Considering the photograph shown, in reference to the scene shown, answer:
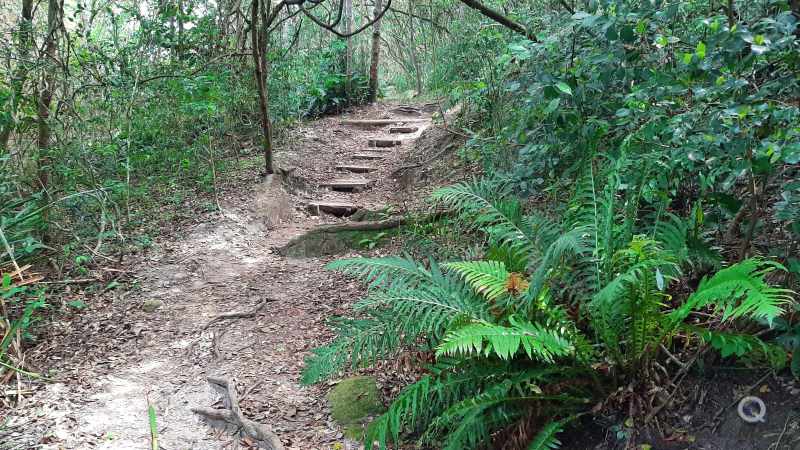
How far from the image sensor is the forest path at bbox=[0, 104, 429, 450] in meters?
3.52

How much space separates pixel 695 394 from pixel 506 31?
4.48 metres

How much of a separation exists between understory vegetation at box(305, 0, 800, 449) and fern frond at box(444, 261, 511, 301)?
14 mm

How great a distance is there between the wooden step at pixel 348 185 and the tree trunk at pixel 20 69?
405 centimetres

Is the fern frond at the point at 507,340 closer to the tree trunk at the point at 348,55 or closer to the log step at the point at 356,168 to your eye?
the log step at the point at 356,168

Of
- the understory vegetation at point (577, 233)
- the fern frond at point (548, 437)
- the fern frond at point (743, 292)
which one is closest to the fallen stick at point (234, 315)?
the understory vegetation at point (577, 233)

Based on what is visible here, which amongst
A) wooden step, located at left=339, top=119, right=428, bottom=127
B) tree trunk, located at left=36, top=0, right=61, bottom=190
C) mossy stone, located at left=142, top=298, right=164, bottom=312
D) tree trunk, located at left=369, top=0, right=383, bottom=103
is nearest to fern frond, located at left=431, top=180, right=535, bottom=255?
mossy stone, located at left=142, top=298, right=164, bottom=312

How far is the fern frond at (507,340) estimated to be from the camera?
93.2 inches

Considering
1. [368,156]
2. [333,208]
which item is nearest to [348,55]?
[368,156]

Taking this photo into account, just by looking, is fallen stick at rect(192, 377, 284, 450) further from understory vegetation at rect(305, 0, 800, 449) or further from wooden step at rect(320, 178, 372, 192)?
wooden step at rect(320, 178, 372, 192)

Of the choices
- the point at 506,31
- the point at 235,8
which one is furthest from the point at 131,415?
the point at 235,8

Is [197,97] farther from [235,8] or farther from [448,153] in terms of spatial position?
[448,153]

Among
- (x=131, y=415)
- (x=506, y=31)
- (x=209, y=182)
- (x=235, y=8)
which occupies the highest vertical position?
(x=235, y=8)

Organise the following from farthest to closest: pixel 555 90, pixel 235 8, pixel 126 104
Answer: pixel 235 8, pixel 126 104, pixel 555 90

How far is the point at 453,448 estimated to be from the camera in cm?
252
